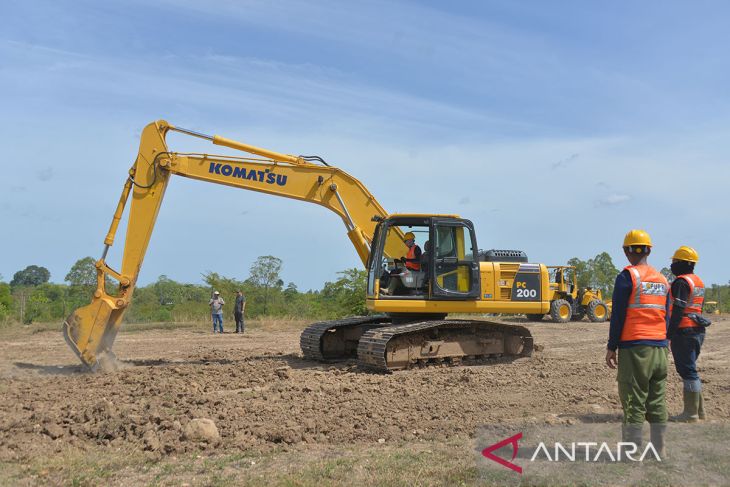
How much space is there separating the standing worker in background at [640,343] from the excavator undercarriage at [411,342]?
192 inches

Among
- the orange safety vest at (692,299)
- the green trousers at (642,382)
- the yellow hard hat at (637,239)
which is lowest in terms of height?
the green trousers at (642,382)

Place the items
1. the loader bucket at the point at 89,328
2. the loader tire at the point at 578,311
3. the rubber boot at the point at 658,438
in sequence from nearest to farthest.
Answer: the rubber boot at the point at 658,438 → the loader bucket at the point at 89,328 → the loader tire at the point at 578,311

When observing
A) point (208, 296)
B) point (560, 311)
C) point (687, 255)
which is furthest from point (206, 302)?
point (687, 255)

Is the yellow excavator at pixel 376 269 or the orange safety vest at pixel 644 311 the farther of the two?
the yellow excavator at pixel 376 269

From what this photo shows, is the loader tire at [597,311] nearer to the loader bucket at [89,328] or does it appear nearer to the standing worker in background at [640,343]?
the loader bucket at [89,328]

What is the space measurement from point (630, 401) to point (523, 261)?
676 cm

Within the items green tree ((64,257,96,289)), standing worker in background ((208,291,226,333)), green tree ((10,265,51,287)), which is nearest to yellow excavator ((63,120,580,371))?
standing worker in background ((208,291,226,333))

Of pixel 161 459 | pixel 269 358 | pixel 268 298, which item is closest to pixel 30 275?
pixel 268 298

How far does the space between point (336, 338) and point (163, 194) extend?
3960 mm

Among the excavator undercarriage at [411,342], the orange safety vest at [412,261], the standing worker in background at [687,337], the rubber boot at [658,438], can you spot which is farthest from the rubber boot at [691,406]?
the orange safety vest at [412,261]

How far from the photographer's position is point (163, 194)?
11.1 m

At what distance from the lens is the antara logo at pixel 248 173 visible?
11414 mm

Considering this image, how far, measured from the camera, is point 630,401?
18.9 ft

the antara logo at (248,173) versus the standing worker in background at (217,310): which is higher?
the antara logo at (248,173)
